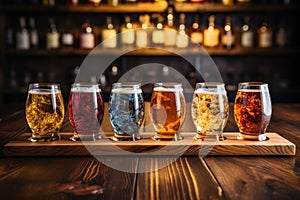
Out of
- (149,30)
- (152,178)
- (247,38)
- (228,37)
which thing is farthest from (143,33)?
(152,178)

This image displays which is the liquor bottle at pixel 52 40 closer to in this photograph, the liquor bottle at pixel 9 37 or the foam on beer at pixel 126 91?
the liquor bottle at pixel 9 37

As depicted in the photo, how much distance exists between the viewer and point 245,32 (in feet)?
10.4

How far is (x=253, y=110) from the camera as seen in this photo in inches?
38.4

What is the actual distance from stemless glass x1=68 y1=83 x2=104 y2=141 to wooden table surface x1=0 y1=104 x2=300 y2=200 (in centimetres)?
9

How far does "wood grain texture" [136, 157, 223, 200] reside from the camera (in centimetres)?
66

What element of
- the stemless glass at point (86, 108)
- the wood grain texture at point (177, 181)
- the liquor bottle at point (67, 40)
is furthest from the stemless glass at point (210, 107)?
the liquor bottle at point (67, 40)

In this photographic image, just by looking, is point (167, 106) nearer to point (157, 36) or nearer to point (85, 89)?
point (85, 89)

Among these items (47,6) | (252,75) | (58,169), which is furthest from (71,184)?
(252,75)

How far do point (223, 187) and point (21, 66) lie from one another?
301cm

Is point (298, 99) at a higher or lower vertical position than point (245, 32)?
lower

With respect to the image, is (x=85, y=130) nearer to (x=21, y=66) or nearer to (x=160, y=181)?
(x=160, y=181)

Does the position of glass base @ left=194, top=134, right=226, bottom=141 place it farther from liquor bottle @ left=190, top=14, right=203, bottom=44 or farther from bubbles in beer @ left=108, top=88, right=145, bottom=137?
liquor bottle @ left=190, top=14, right=203, bottom=44

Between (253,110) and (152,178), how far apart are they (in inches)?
13.6

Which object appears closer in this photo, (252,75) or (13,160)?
(13,160)
